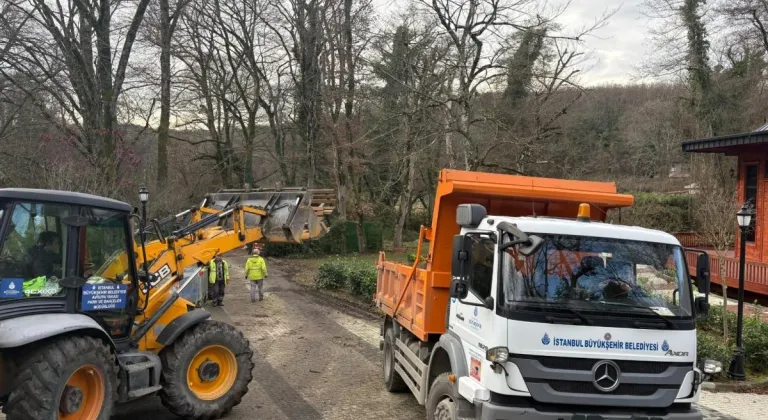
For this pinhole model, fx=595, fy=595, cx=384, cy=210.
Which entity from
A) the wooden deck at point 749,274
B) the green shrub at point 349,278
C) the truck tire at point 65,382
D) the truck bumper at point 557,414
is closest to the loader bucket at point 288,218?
the truck tire at point 65,382

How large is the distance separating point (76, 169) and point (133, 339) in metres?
13.5

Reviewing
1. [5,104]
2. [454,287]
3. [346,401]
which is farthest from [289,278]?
[454,287]

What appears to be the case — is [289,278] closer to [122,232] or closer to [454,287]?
[122,232]

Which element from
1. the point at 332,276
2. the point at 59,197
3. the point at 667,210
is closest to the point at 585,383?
the point at 59,197

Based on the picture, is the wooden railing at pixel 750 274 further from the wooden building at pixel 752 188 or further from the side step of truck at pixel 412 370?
the side step of truck at pixel 412 370

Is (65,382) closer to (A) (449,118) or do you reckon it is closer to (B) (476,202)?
(B) (476,202)

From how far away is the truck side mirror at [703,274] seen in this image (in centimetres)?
514

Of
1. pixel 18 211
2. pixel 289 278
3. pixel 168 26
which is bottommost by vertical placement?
pixel 289 278

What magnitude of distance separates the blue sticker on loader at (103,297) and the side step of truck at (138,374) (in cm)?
56

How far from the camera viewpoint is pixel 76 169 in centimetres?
1827

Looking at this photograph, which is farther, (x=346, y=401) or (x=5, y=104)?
(x=5, y=104)

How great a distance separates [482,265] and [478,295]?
0.86ft

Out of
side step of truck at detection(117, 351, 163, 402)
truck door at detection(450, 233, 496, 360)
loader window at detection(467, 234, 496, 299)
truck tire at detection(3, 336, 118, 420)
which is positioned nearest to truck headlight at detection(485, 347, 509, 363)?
truck door at detection(450, 233, 496, 360)

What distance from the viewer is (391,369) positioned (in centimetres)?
842
